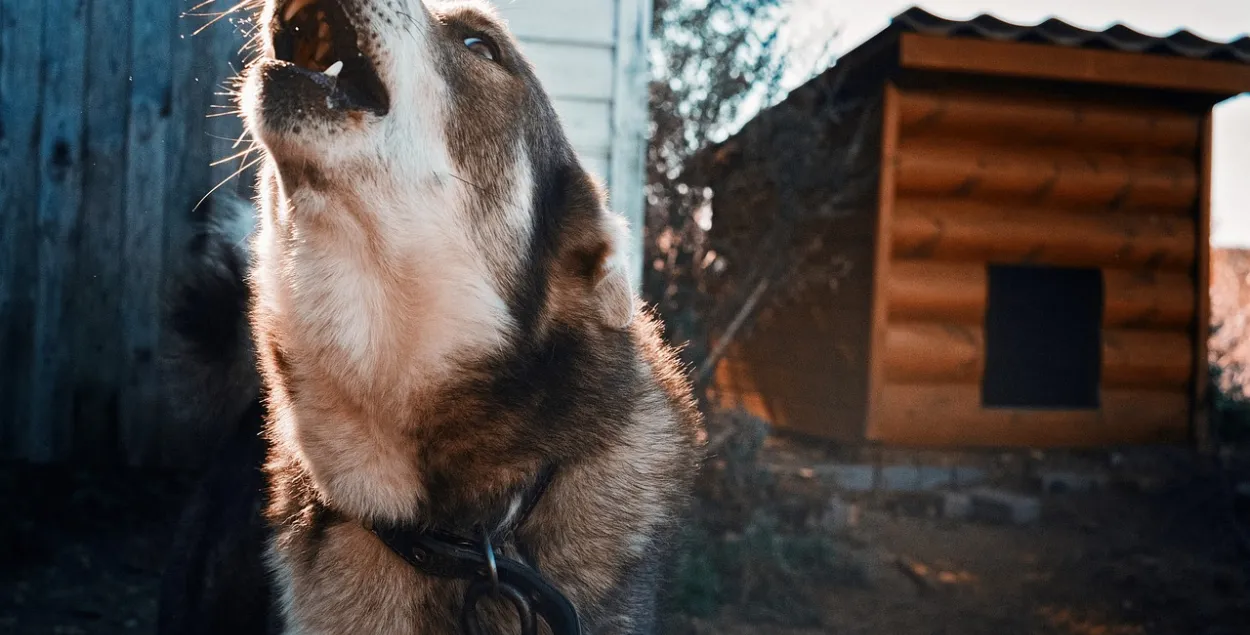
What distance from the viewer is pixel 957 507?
19.1 ft

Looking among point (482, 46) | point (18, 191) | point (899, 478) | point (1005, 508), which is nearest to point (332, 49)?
point (482, 46)

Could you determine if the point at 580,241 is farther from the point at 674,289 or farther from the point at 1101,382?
the point at 1101,382

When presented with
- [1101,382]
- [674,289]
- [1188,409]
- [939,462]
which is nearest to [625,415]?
[674,289]

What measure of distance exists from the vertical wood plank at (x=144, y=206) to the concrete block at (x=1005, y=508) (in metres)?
4.74

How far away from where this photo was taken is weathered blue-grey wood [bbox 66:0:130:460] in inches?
155

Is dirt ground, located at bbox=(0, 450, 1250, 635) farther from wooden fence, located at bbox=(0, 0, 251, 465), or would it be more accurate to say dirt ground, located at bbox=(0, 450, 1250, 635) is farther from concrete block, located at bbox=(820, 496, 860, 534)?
wooden fence, located at bbox=(0, 0, 251, 465)

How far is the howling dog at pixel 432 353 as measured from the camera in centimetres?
186

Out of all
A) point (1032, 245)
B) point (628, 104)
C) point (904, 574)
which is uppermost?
point (628, 104)

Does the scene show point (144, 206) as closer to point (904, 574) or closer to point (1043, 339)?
point (904, 574)

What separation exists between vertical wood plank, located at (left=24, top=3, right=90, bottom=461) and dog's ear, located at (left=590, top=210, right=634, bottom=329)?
9.56ft

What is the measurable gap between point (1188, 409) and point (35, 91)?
8.00m

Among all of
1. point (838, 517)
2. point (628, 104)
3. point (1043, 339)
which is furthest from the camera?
point (1043, 339)

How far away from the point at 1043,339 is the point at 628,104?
453 centimetres

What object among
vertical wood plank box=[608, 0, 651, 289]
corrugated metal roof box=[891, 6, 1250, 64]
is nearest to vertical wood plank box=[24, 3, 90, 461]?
vertical wood plank box=[608, 0, 651, 289]
